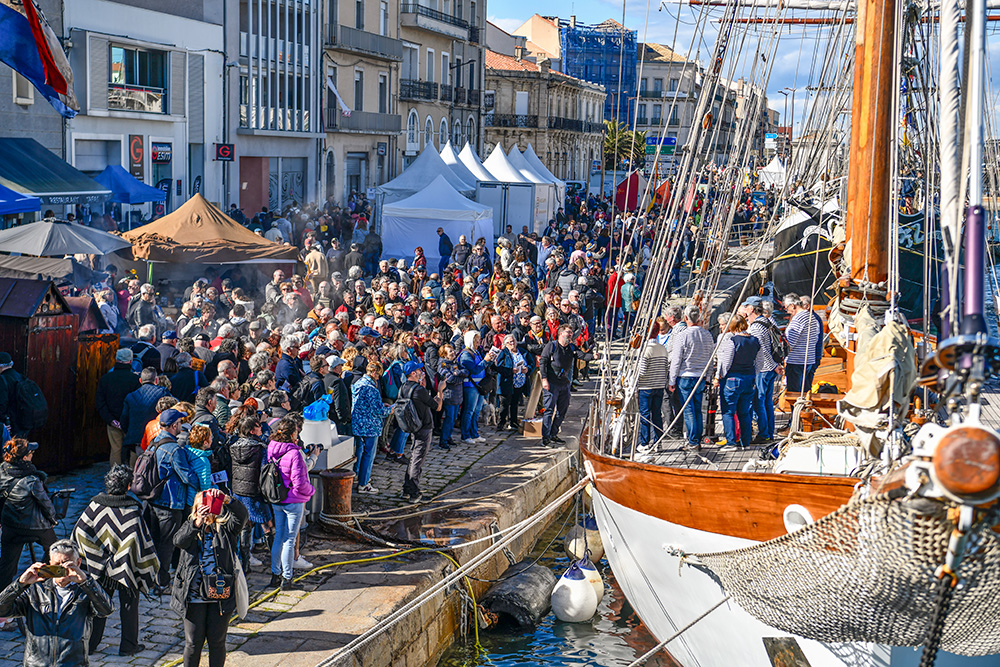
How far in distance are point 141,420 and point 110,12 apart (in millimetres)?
18852

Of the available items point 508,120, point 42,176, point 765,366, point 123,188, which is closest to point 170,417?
point 765,366

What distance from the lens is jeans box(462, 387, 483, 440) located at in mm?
14633

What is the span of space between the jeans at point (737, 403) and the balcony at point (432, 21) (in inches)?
1537

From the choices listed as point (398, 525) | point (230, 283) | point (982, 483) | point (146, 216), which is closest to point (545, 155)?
point (146, 216)

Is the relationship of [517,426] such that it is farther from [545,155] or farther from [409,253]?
[545,155]

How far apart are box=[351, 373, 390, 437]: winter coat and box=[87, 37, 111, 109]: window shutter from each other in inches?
679

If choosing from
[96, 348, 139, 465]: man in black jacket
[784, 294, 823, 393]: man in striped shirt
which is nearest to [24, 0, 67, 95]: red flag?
[96, 348, 139, 465]: man in black jacket

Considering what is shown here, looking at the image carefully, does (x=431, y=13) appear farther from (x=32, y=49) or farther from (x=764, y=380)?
(x=764, y=380)

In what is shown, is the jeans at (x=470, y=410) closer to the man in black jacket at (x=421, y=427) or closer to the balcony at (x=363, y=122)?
the man in black jacket at (x=421, y=427)

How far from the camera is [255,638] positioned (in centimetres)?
850

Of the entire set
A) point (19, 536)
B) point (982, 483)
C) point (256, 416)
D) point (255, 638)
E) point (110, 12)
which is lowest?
point (255, 638)

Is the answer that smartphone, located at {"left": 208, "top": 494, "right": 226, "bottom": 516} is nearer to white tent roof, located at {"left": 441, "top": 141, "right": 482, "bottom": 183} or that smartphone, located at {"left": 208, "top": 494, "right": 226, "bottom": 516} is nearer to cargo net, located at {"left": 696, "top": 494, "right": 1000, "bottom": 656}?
cargo net, located at {"left": 696, "top": 494, "right": 1000, "bottom": 656}

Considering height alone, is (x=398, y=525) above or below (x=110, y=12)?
below

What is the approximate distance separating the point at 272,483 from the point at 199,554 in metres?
1.77
